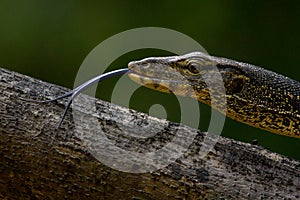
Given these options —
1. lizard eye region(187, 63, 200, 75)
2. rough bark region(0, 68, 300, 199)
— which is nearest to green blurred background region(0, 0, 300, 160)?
lizard eye region(187, 63, 200, 75)

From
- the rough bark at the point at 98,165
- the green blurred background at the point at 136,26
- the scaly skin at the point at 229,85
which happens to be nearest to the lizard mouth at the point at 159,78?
the scaly skin at the point at 229,85

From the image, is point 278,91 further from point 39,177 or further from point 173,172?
point 39,177

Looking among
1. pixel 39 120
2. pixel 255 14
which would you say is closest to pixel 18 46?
pixel 255 14

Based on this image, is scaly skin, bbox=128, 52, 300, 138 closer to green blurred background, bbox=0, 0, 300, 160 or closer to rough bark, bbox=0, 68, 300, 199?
rough bark, bbox=0, 68, 300, 199

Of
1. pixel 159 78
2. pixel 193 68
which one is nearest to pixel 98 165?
pixel 159 78

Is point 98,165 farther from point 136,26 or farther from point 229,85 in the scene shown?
point 136,26
